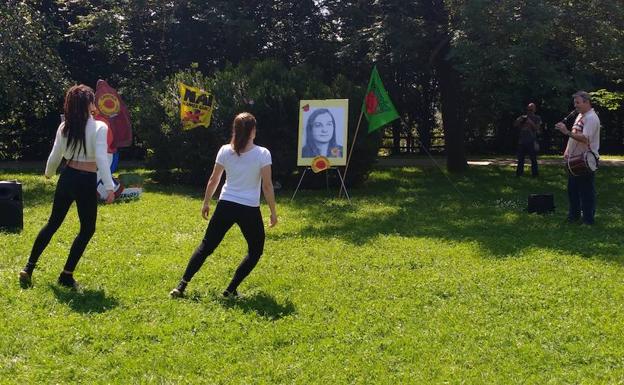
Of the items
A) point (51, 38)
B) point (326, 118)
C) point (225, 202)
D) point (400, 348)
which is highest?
point (51, 38)

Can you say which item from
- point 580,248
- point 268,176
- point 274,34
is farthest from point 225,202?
point 274,34

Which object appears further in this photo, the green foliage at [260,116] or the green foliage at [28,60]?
the green foliage at [260,116]

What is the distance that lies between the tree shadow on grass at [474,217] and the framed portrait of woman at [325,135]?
2.86 ft

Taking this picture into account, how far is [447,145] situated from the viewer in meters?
17.8

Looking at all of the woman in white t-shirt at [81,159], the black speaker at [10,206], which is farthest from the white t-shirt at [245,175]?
the black speaker at [10,206]

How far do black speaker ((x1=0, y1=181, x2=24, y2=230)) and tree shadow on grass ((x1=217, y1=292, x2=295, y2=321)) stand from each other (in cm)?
426

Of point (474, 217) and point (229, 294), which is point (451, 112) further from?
point (229, 294)

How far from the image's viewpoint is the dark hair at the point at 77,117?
221 inches

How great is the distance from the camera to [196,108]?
13.8 meters

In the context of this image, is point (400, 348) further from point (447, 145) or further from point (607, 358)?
point (447, 145)

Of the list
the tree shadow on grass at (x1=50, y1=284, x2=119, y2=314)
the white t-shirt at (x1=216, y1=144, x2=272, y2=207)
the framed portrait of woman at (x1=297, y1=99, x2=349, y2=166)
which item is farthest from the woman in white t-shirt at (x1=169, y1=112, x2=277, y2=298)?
the framed portrait of woman at (x1=297, y1=99, x2=349, y2=166)

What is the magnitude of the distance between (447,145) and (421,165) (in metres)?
2.52

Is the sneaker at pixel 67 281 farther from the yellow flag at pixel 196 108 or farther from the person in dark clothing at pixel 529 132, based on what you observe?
the person in dark clothing at pixel 529 132

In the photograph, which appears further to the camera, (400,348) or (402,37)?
(402,37)
